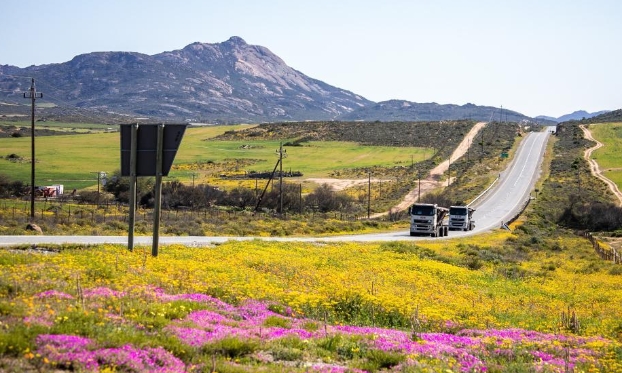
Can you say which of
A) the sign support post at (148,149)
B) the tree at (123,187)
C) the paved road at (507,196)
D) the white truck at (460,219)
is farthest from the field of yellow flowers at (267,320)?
the tree at (123,187)

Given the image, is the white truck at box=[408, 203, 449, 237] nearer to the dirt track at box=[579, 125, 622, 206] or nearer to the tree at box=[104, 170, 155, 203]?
the tree at box=[104, 170, 155, 203]

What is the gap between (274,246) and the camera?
2859 cm

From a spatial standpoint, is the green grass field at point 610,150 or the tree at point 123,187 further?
the green grass field at point 610,150

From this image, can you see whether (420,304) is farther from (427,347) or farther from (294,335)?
(294,335)

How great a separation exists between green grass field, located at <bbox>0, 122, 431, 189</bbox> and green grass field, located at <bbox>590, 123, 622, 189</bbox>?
122 feet

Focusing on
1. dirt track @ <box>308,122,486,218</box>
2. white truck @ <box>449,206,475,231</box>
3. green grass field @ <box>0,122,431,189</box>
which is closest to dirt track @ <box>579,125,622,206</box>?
dirt track @ <box>308,122,486,218</box>

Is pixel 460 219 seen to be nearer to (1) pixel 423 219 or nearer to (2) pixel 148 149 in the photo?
(1) pixel 423 219

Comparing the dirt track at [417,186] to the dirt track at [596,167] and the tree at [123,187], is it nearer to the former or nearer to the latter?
the dirt track at [596,167]

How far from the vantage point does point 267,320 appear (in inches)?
432

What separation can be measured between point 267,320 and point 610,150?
142m

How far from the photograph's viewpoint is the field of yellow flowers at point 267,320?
7836 mm

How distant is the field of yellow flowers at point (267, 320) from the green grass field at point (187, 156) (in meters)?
75.0

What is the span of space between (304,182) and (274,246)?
7436cm

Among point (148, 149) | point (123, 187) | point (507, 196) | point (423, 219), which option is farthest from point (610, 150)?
point (148, 149)
